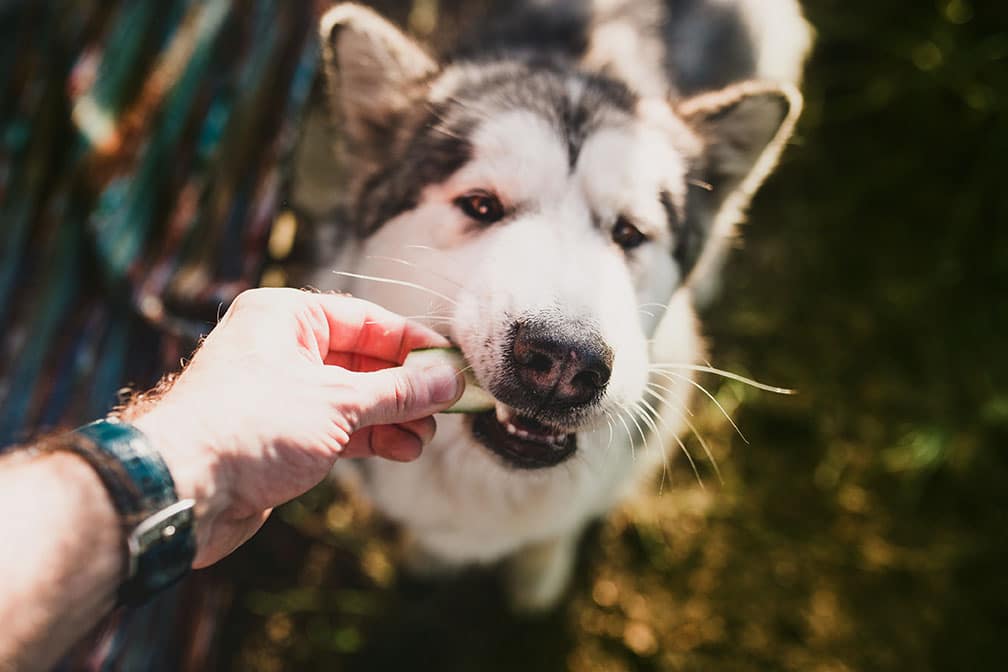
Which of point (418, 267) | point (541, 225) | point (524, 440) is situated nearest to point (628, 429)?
point (524, 440)

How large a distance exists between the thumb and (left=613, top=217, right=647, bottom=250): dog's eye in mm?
569

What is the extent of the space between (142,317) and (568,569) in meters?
1.90

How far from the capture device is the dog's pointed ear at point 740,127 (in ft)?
6.64

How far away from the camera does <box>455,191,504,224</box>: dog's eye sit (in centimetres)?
180

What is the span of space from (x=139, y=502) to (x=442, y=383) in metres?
0.59

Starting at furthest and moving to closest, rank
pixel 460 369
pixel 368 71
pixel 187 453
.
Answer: pixel 368 71, pixel 460 369, pixel 187 453

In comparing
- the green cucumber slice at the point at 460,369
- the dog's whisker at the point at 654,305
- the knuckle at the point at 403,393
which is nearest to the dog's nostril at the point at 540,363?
the green cucumber slice at the point at 460,369

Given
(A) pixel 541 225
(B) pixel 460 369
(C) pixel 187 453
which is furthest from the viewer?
(A) pixel 541 225

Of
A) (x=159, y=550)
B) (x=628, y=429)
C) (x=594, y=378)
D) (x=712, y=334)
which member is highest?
(x=594, y=378)

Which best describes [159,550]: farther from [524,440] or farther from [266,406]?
[524,440]

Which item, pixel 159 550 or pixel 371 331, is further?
pixel 371 331

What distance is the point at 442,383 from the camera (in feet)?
5.03

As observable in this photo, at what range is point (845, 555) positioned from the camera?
332 cm

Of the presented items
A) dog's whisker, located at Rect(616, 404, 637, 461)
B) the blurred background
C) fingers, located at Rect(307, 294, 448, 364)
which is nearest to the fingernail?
fingers, located at Rect(307, 294, 448, 364)
